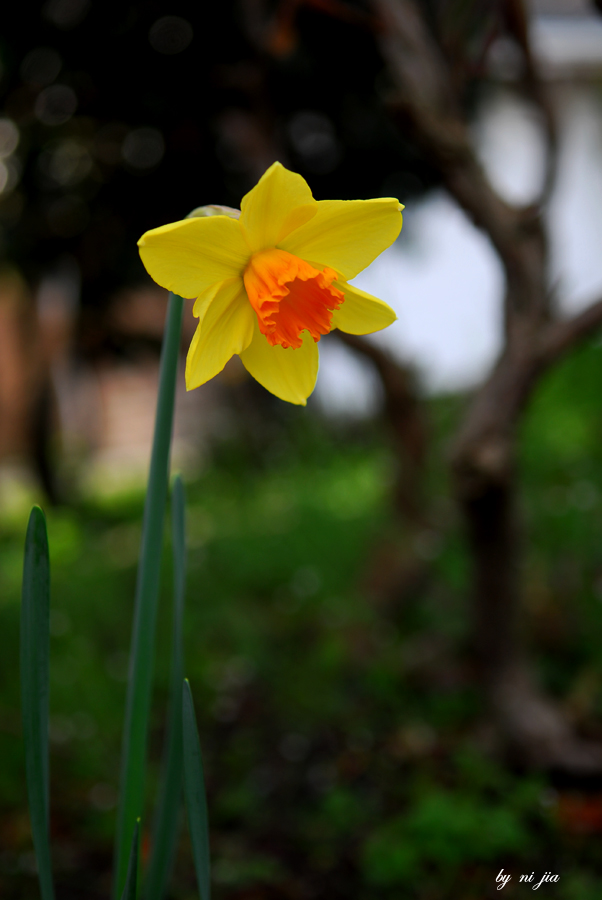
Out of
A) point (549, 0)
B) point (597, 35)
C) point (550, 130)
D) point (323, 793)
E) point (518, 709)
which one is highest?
point (549, 0)

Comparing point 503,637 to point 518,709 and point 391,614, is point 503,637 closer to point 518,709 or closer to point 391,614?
point 518,709

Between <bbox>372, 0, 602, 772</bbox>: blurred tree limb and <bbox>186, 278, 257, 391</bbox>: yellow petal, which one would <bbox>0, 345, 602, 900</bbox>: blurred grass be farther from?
<bbox>186, 278, 257, 391</bbox>: yellow petal

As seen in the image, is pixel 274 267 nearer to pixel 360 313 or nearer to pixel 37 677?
pixel 360 313

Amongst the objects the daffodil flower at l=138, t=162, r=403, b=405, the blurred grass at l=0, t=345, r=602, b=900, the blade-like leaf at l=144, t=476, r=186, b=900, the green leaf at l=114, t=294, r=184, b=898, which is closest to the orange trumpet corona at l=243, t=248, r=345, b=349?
the daffodil flower at l=138, t=162, r=403, b=405

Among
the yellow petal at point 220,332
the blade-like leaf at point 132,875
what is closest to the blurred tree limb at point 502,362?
the yellow petal at point 220,332

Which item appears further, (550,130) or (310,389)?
(550,130)

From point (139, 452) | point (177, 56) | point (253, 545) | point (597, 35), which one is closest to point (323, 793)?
point (253, 545)

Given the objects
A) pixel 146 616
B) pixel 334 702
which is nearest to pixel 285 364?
pixel 146 616
